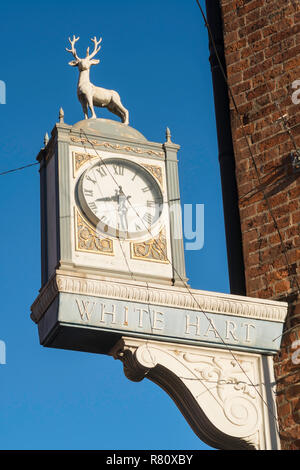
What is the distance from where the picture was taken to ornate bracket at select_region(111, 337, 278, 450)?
398 inches

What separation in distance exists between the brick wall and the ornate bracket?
788 mm

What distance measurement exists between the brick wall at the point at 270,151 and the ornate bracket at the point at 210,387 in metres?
0.79

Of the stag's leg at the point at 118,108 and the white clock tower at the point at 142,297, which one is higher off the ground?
the stag's leg at the point at 118,108

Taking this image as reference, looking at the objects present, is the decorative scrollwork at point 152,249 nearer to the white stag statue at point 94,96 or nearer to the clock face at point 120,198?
the clock face at point 120,198

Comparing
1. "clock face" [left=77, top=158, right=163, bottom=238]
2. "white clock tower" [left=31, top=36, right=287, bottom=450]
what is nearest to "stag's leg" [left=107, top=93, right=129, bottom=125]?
"white clock tower" [left=31, top=36, right=287, bottom=450]

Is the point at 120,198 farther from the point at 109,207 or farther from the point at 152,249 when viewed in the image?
the point at 152,249

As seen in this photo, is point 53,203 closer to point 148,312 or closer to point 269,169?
point 148,312

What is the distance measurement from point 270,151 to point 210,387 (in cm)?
288

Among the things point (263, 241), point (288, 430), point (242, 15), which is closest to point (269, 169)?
point (263, 241)

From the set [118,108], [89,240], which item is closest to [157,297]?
[89,240]

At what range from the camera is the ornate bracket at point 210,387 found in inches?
398

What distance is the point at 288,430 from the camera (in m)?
11.1

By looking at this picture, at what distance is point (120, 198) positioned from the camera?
10.3m

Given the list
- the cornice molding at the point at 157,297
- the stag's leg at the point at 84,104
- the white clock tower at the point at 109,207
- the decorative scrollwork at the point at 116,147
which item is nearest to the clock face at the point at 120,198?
the white clock tower at the point at 109,207
